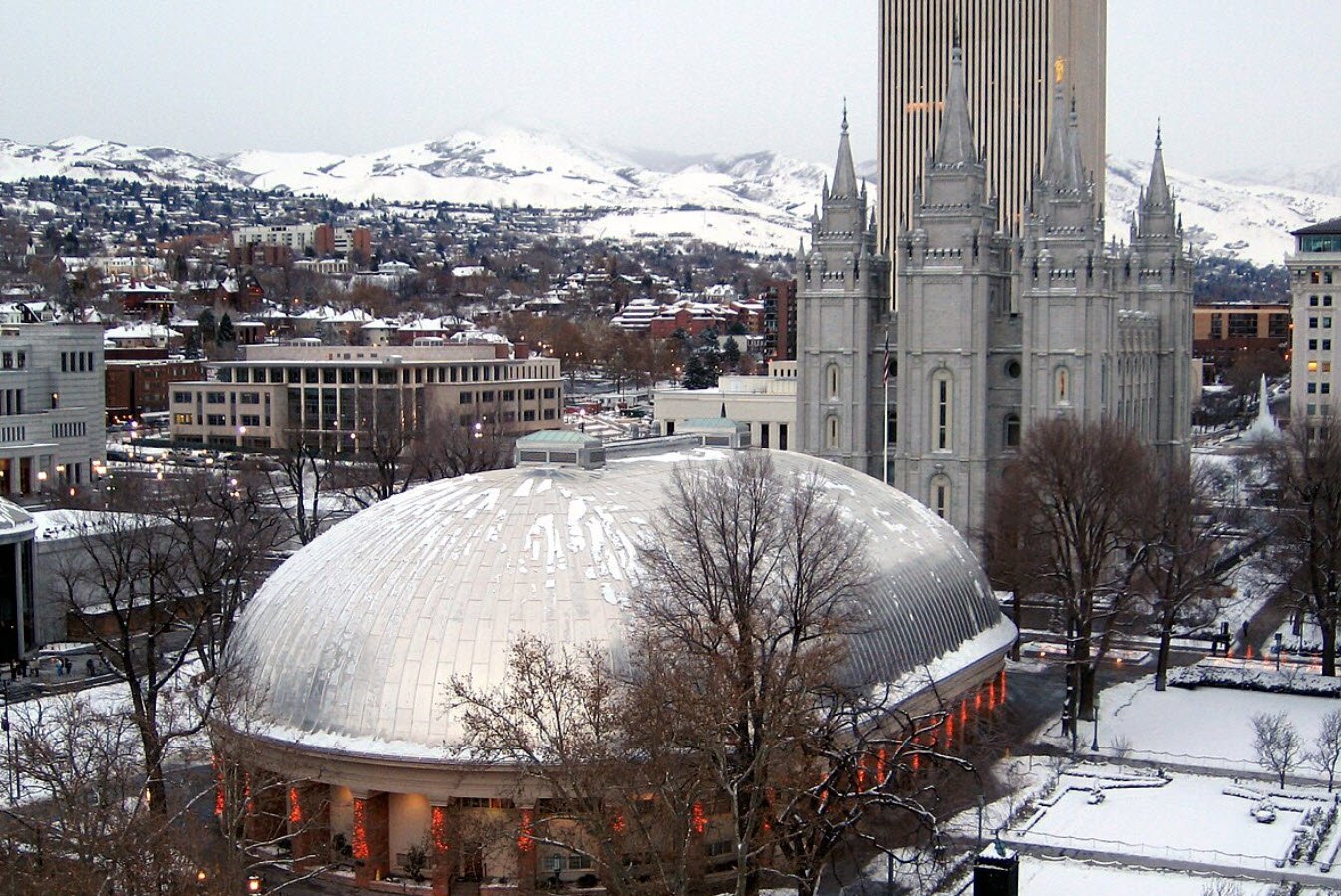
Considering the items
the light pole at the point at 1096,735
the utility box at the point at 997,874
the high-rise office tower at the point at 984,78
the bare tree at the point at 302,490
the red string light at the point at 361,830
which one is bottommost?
the light pole at the point at 1096,735

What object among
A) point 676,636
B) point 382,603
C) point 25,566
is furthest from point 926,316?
point 676,636

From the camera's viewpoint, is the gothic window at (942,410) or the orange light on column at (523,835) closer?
the orange light on column at (523,835)

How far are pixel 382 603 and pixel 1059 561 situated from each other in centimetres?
3100

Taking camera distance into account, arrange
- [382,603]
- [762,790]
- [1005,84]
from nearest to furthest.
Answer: [762,790], [382,603], [1005,84]

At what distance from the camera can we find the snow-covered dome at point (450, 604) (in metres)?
45.4

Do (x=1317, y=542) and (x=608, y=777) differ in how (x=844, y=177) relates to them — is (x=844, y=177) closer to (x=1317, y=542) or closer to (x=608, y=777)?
(x=1317, y=542)

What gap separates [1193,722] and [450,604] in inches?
1056

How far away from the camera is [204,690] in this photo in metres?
55.8

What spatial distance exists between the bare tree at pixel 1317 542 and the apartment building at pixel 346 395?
73.6 metres

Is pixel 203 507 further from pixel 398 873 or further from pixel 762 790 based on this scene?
pixel 762 790

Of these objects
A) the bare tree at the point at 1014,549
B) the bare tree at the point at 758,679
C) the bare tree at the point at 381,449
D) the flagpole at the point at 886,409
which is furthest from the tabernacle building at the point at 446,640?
the bare tree at the point at 381,449

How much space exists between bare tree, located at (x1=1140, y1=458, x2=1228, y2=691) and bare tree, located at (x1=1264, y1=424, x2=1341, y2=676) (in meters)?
2.99

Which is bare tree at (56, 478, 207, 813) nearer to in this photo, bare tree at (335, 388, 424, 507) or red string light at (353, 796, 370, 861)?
red string light at (353, 796, 370, 861)

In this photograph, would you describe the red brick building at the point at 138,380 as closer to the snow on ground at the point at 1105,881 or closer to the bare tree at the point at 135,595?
the bare tree at the point at 135,595
